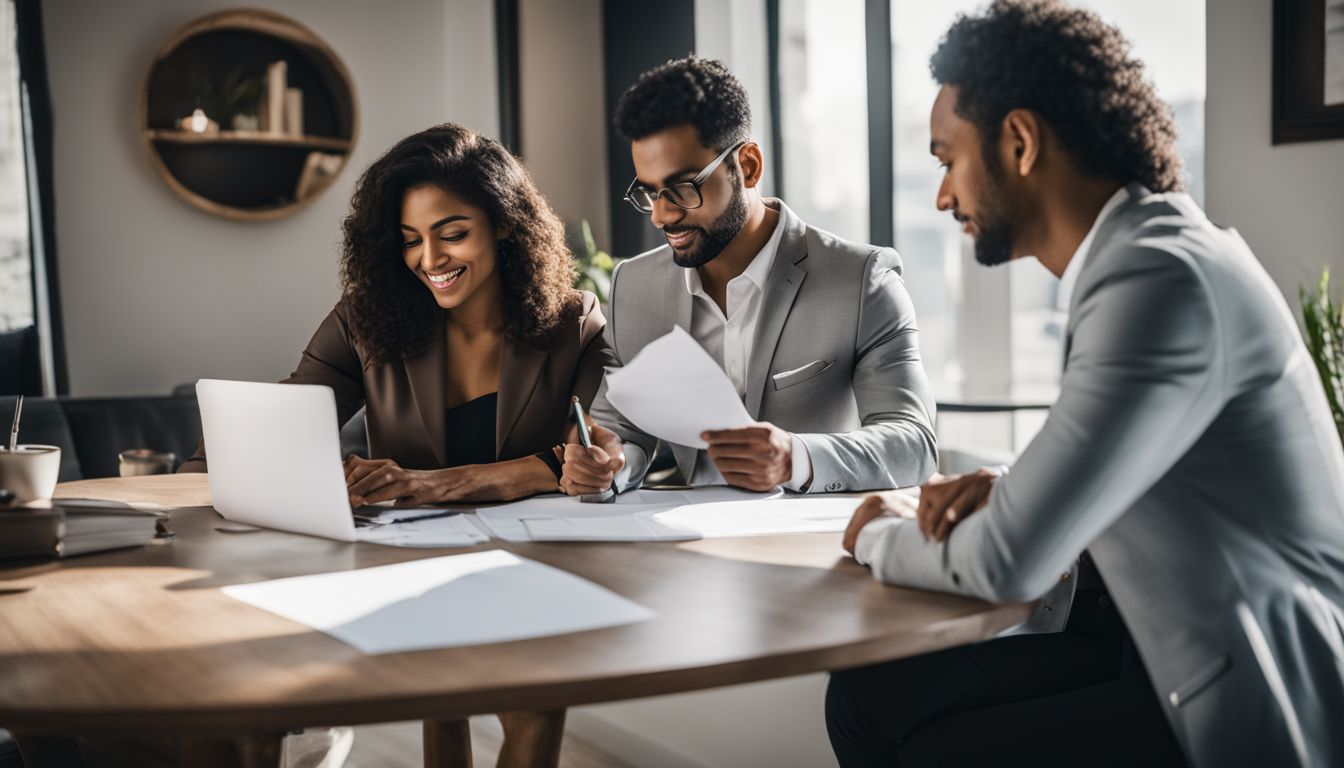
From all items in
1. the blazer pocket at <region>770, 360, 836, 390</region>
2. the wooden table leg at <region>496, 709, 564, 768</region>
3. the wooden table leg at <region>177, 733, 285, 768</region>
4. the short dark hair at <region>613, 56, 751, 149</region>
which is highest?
the short dark hair at <region>613, 56, 751, 149</region>

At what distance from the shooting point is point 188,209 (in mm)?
4238

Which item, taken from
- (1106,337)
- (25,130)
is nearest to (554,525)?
(1106,337)

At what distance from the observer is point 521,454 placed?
2.11 meters

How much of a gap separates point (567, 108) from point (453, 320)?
9.19ft

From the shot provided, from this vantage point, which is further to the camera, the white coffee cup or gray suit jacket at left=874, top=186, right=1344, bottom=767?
the white coffee cup

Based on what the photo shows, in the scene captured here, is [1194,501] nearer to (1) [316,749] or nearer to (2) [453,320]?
(2) [453,320]

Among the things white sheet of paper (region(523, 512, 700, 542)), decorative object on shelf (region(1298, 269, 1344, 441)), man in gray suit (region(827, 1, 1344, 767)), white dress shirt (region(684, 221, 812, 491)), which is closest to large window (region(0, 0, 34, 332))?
white dress shirt (region(684, 221, 812, 491))

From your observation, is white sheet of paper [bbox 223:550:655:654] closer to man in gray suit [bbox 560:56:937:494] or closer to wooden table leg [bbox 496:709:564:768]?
wooden table leg [bbox 496:709:564:768]

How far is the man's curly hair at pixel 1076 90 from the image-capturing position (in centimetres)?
119

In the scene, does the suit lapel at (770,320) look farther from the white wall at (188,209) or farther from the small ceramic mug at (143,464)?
the white wall at (188,209)

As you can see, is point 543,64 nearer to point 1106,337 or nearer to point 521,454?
point 521,454

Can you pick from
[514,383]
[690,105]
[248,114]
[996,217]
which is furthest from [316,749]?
[248,114]

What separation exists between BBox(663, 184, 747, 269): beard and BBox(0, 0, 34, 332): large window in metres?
2.81

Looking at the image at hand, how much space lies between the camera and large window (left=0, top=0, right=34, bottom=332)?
3768mm
